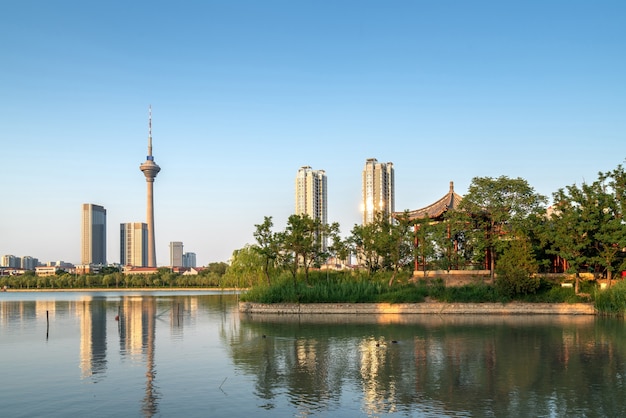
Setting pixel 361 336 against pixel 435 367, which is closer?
pixel 435 367

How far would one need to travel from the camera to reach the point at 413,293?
148 ft

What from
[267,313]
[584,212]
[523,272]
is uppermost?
[584,212]

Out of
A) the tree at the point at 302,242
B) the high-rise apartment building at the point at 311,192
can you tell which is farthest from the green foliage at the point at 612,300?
the high-rise apartment building at the point at 311,192

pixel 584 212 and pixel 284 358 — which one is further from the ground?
pixel 584 212

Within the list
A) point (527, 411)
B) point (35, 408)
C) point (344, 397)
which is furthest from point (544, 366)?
point (35, 408)

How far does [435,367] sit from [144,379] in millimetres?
9938

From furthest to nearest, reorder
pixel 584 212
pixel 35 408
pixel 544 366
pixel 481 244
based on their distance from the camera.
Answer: pixel 481 244
pixel 584 212
pixel 544 366
pixel 35 408

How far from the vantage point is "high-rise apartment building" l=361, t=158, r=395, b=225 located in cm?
15112

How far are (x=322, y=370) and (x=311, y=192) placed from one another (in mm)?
140745

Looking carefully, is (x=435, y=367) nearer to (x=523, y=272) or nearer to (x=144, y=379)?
(x=144, y=379)

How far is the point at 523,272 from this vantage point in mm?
42531

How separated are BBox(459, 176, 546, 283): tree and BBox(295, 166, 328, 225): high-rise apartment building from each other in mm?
111753

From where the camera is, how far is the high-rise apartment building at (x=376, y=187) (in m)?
151

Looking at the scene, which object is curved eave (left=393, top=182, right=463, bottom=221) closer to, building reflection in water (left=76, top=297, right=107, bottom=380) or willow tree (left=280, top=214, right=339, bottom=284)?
willow tree (left=280, top=214, right=339, bottom=284)
